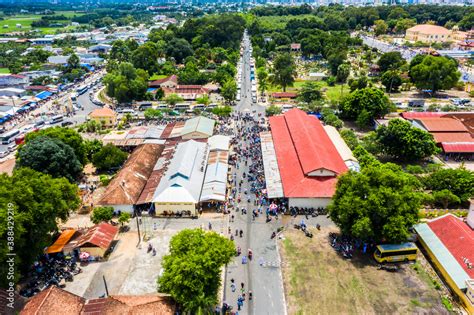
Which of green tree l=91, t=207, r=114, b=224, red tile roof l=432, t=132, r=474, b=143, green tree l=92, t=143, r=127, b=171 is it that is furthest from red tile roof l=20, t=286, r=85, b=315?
red tile roof l=432, t=132, r=474, b=143

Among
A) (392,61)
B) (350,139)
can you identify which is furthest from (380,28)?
(350,139)

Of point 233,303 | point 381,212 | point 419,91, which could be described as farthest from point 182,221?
point 419,91

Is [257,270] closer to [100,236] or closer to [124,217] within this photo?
[124,217]

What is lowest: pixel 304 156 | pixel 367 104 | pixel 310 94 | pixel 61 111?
pixel 61 111

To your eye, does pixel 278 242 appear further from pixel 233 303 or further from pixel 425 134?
pixel 425 134

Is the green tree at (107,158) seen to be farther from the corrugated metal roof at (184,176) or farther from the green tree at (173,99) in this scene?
the green tree at (173,99)
